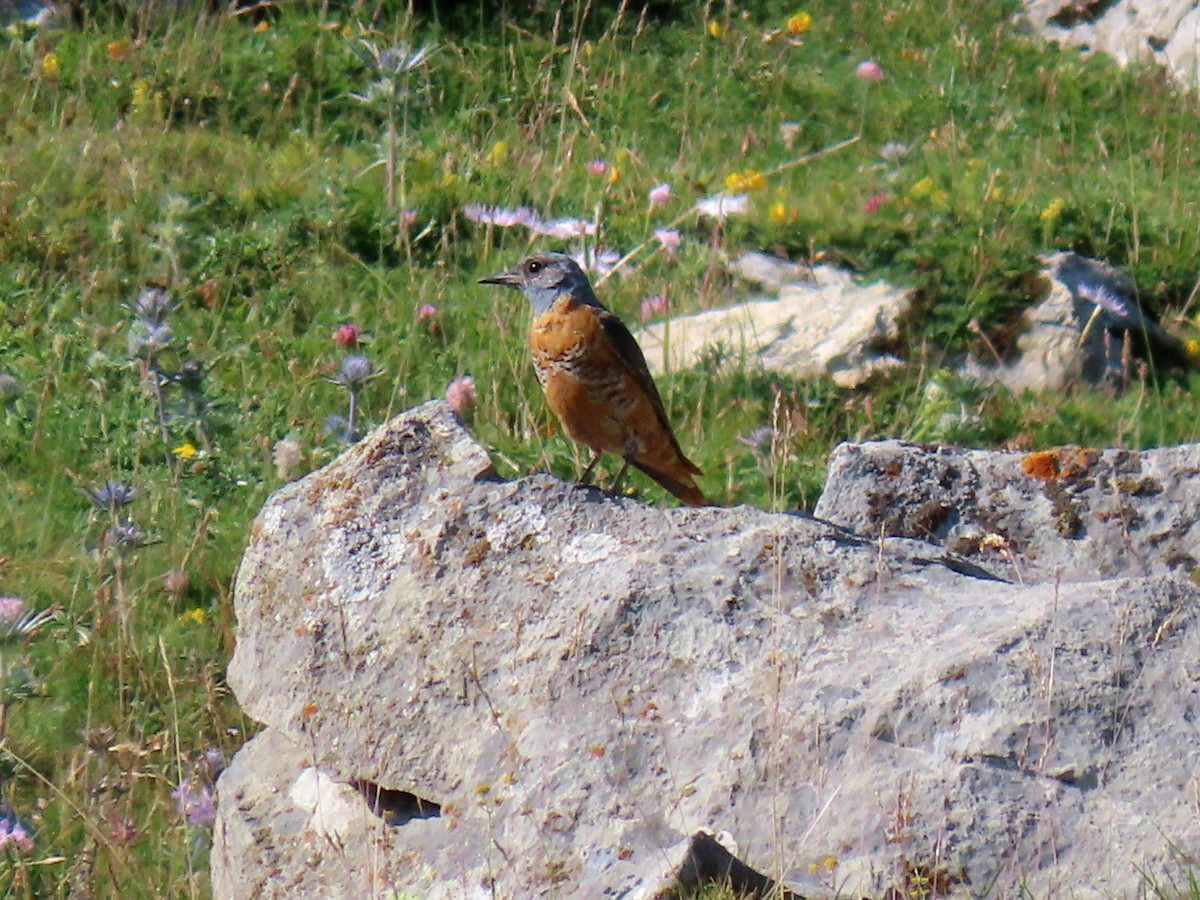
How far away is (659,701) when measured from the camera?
10.5 feet

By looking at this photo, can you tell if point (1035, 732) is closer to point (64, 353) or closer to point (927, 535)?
point (927, 535)

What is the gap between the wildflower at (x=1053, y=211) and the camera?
311 inches

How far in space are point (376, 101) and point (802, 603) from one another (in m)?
5.01

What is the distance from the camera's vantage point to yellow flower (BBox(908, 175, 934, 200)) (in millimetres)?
8078

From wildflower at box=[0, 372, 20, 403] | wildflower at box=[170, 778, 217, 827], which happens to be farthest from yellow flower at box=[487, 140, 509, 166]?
wildflower at box=[170, 778, 217, 827]

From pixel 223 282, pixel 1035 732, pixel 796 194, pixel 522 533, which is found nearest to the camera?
pixel 1035 732

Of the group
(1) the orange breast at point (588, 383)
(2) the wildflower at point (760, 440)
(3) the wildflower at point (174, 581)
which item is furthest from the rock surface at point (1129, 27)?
(3) the wildflower at point (174, 581)

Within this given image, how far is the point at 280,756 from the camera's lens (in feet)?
11.9

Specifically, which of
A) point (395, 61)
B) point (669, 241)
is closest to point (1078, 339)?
point (669, 241)

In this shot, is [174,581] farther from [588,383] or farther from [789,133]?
[789,133]

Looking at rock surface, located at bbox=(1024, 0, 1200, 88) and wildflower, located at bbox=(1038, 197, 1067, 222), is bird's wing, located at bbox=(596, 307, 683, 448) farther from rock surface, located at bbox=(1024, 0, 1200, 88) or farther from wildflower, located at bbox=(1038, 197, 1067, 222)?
rock surface, located at bbox=(1024, 0, 1200, 88)

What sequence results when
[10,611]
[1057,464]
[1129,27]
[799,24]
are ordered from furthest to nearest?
[1129,27]
[799,24]
[10,611]
[1057,464]

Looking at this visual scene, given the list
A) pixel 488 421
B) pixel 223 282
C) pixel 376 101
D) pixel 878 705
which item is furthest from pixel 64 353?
pixel 878 705

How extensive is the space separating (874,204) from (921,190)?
31cm
